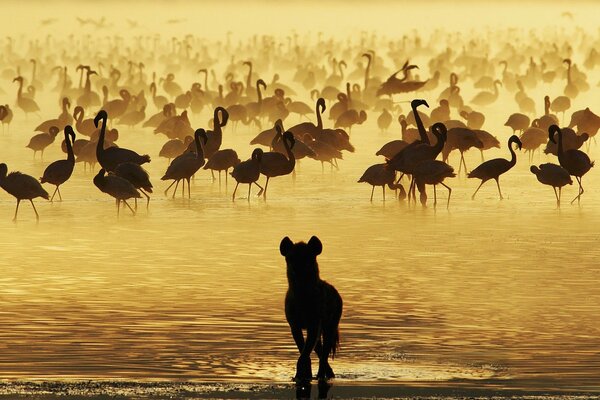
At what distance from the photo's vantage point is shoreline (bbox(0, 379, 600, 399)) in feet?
30.5

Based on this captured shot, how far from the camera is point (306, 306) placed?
9.80 metres

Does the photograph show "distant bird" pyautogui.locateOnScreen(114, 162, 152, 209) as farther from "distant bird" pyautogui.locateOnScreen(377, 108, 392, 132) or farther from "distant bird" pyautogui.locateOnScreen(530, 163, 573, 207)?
"distant bird" pyautogui.locateOnScreen(377, 108, 392, 132)

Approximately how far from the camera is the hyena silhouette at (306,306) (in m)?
9.73

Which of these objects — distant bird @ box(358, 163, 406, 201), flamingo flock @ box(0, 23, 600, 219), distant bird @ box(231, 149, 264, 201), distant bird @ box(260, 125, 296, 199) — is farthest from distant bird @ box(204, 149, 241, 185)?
distant bird @ box(358, 163, 406, 201)

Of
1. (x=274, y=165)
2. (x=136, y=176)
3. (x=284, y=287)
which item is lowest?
(x=284, y=287)

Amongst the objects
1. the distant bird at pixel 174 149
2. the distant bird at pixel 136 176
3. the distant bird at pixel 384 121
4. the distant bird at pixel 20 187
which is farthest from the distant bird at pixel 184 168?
the distant bird at pixel 384 121

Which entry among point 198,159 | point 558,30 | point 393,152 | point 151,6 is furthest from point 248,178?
point 151,6

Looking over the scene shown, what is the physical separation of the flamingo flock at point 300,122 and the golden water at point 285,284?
0.41 meters

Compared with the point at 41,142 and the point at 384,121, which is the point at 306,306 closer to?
the point at 41,142

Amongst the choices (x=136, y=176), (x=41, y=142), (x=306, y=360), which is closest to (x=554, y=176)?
(x=136, y=176)

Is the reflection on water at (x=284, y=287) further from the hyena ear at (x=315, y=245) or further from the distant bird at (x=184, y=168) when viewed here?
the hyena ear at (x=315, y=245)

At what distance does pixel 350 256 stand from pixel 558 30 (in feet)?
212

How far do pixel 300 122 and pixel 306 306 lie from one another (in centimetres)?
2795

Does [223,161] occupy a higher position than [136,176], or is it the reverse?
[223,161]
